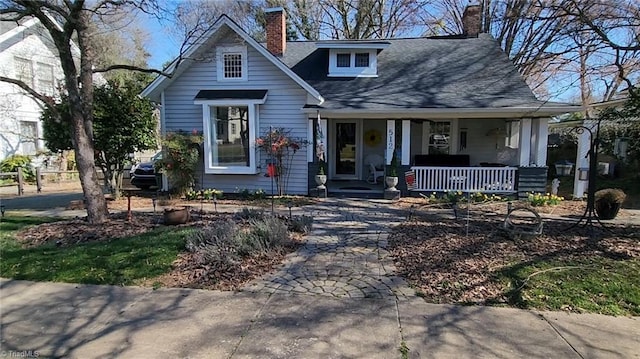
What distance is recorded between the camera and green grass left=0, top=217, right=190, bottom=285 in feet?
15.2

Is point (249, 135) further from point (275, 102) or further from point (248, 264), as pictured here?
point (248, 264)

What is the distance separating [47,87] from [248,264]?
1970 cm

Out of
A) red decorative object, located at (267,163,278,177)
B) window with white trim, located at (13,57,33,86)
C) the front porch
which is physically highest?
window with white trim, located at (13,57,33,86)

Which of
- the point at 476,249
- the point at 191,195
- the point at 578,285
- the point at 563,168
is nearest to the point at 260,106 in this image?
the point at 191,195

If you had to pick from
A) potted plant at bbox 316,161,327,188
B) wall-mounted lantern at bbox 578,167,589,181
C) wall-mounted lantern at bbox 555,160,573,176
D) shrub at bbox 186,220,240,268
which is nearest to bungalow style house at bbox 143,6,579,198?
potted plant at bbox 316,161,327,188

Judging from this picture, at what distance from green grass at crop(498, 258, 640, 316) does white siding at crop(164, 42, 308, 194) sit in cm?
753

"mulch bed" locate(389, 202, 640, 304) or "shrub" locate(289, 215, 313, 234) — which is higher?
"shrub" locate(289, 215, 313, 234)

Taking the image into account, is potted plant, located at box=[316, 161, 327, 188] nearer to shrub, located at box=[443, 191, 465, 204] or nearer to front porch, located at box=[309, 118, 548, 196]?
front porch, located at box=[309, 118, 548, 196]

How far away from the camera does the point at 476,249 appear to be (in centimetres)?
555

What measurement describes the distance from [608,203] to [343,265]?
6430mm

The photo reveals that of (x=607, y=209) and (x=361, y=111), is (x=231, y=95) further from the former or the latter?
(x=607, y=209)

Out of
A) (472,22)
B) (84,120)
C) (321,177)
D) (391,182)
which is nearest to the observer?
(84,120)

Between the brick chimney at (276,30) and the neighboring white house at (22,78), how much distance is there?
10857mm

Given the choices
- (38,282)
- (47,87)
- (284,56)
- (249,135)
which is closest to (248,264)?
(38,282)
